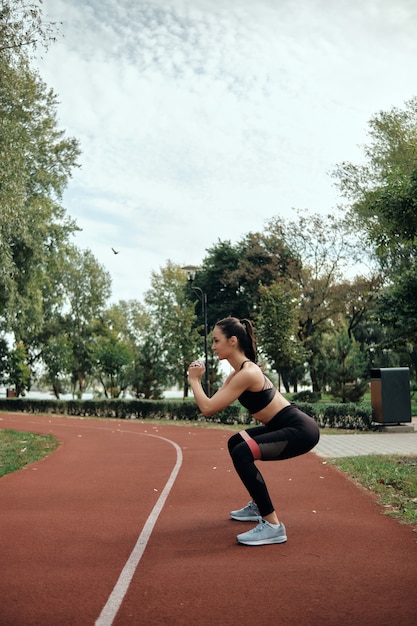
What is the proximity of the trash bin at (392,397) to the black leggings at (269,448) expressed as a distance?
53.2 feet

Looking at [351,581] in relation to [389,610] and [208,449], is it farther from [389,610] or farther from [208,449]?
[208,449]

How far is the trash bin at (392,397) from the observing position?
2094 centimetres

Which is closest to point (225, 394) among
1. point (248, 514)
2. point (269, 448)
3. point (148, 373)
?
point (269, 448)

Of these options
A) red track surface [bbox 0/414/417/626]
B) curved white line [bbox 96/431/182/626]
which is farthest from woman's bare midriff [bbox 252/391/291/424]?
curved white line [bbox 96/431/182/626]

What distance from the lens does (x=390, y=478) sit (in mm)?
9664

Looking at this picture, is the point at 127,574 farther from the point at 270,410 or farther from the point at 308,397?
the point at 308,397

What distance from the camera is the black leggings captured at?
5.45 m

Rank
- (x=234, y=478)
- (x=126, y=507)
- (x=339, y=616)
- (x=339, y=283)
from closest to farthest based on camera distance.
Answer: (x=339, y=616), (x=126, y=507), (x=234, y=478), (x=339, y=283)

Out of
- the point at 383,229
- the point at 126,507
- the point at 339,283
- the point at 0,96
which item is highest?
the point at 0,96

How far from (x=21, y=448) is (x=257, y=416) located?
1153 centimetres

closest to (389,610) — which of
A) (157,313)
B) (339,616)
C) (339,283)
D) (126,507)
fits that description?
(339,616)

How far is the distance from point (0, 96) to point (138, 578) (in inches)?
983

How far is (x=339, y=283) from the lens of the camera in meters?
42.7

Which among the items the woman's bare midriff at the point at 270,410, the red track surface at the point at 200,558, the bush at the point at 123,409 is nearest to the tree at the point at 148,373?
the bush at the point at 123,409
